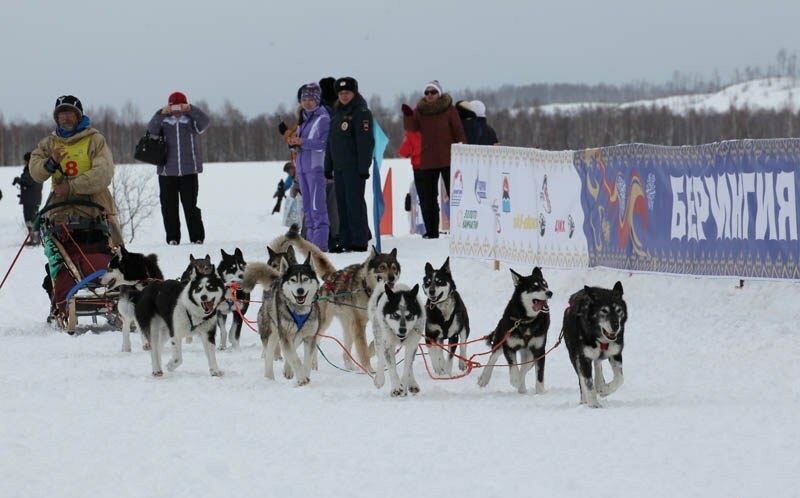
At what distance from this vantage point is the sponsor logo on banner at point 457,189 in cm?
1220

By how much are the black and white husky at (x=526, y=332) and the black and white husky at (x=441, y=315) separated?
532 mm

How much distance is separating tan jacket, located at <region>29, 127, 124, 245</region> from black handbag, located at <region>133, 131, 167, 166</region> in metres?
3.50

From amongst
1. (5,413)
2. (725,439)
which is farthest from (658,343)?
(5,413)

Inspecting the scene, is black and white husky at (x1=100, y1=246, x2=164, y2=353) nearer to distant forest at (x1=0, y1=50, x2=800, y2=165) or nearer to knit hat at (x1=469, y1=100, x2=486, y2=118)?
knit hat at (x1=469, y1=100, x2=486, y2=118)

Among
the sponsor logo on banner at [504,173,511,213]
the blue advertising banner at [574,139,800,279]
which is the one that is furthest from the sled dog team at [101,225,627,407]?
the sponsor logo on banner at [504,173,511,213]

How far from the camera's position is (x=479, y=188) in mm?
11883

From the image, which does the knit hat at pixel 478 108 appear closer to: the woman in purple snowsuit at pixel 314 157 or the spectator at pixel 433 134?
the spectator at pixel 433 134

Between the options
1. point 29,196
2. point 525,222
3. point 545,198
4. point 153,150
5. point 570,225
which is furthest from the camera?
point 29,196

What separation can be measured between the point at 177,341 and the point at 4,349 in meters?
1.92

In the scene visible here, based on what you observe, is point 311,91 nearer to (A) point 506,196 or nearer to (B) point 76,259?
(A) point 506,196

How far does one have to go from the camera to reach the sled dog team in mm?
6027

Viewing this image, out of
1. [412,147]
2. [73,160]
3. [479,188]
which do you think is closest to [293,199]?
[412,147]

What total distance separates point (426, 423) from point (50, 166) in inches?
201

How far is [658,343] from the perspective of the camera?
27.1 ft
